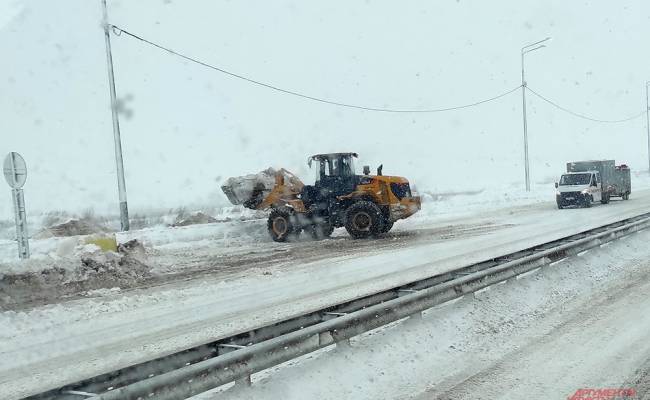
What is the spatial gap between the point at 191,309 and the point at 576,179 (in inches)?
952

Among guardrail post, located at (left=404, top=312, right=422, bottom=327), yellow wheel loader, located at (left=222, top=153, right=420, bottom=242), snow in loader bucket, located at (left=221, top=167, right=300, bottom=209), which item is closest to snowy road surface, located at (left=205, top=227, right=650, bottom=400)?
guardrail post, located at (left=404, top=312, right=422, bottom=327)

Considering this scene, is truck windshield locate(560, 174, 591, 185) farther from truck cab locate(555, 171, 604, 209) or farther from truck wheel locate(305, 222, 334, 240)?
truck wheel locate(305, 222, 334, 240)

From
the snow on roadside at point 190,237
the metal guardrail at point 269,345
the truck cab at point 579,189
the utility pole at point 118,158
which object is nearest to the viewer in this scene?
the metal guardrail at point 269,345

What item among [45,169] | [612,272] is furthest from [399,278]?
[45,169]

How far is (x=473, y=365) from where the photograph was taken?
215 inches

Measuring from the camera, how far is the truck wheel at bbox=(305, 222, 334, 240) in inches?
704

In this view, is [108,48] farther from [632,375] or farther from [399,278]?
[632,375]

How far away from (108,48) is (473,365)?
1765cm

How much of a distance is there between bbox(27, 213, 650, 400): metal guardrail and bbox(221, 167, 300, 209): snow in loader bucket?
1166cm

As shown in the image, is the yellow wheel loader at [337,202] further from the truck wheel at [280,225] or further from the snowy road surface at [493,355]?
the snowy road surface at [493,355]

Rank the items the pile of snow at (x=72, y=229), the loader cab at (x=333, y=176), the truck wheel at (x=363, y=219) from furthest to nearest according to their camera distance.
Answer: the pile of snow at (x=72, y=229) → the loader cab at (x=333, y=176) → the truck wheel at (x=363, y=219)

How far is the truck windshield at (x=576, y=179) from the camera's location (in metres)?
27.8

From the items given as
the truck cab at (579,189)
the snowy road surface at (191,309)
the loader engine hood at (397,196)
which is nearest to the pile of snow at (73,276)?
the snowy road surface at (191,309)

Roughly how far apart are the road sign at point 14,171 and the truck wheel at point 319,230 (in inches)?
323
